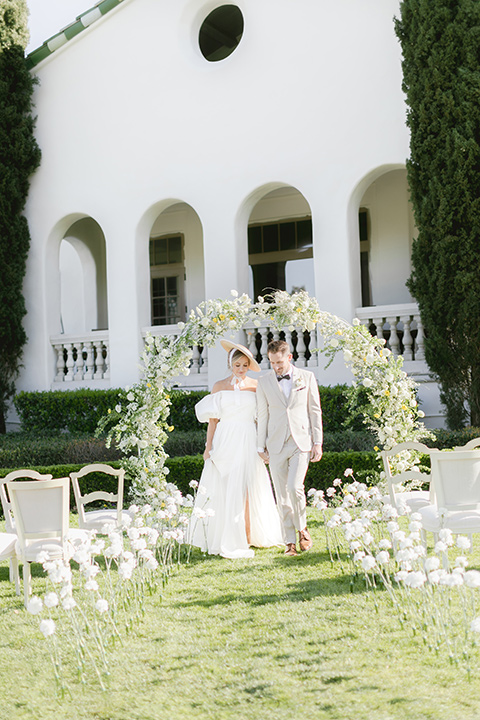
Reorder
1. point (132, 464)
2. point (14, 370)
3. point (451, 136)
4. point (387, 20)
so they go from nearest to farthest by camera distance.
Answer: point (132, 464) < point (451, 136) < point (387, 20) < point (14, 370)

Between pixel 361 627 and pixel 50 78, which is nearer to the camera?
pixel 361 627

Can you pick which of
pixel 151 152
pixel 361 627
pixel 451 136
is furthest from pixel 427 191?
pixel 361 627

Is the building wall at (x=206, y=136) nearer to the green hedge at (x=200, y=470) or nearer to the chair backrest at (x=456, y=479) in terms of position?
the green hedge at (x=200, y=470)

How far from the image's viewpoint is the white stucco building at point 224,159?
11.5 metres

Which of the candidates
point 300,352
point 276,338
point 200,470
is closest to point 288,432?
point 200,470

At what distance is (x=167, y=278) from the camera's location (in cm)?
1675

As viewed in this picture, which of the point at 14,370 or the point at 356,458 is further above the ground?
the point at 14,370

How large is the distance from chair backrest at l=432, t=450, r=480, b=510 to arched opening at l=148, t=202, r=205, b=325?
1136 cm

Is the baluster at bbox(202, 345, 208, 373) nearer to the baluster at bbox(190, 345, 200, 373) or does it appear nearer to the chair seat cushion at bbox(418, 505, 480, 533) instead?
the baluster at bbox(190, 345, 200, 373)

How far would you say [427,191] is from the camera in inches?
410

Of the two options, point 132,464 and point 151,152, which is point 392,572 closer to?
point 132,464

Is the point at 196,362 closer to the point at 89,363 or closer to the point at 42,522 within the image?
the point at 89,363

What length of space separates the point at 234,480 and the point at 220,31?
36.3ft

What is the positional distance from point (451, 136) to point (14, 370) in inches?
351
